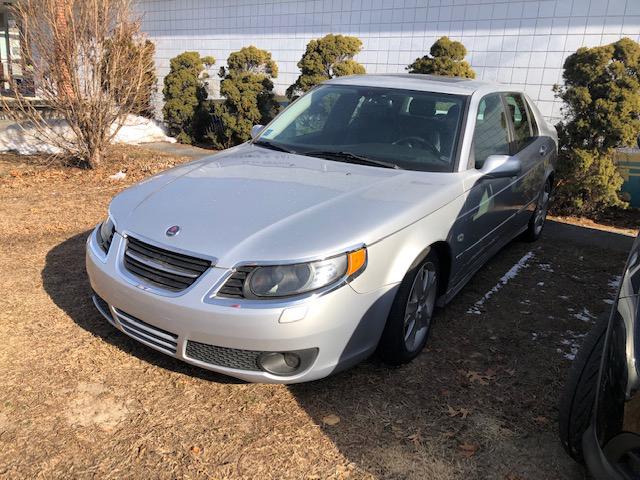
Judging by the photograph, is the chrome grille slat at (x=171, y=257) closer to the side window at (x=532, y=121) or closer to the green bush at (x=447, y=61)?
the side window at (x=532, y=121)

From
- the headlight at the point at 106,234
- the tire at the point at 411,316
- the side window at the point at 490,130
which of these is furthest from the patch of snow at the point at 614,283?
the headlight at the point at 106,234

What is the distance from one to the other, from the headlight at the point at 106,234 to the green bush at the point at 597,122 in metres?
5.35

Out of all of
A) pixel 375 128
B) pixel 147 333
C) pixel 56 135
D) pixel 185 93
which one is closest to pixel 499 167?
pixel 375 128

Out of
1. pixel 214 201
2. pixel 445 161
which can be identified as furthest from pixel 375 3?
pixel 214 201

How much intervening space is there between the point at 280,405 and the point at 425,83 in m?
2.69

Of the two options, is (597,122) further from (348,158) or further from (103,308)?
(103,308)

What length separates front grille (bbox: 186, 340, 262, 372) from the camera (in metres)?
2.60

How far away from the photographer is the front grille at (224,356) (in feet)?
8.54

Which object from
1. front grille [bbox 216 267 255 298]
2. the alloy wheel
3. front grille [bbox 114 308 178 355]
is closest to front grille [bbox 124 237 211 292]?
front grille [bbox 216 267 255 298]

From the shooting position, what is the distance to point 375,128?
154 inches

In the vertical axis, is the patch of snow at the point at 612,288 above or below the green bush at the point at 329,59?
below

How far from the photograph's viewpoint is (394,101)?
4.02 meters

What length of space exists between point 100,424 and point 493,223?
2.97m

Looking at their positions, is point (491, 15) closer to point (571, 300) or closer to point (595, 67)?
point (595, 67)
